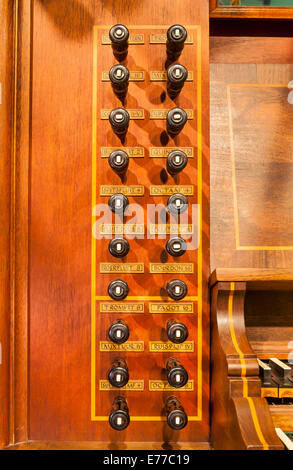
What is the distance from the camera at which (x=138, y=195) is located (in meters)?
1.27

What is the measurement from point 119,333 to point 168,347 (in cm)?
18

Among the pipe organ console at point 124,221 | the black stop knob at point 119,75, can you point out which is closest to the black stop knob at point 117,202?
the pipe organ console at point 124,221

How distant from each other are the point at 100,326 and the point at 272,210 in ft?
2.15

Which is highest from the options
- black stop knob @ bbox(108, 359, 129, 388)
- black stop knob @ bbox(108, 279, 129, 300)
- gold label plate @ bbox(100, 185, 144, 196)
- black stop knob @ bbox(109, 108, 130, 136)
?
black stop knob @ bbox(109, 108, 130, 136)

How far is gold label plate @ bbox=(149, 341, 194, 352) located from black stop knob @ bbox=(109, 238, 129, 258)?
29 centimetres

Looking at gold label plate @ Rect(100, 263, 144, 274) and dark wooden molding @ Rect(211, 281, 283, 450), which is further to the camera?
gold label plate @ Rect(100, 263, 144, 274)

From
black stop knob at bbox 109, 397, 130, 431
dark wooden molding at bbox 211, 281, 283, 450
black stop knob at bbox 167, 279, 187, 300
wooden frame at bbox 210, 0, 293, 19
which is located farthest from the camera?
wooden frame at bbox 210, 0, 293, 19

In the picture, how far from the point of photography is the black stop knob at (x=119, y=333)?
117cm

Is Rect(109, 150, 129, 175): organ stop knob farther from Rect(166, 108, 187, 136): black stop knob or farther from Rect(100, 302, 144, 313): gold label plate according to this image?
Rect(100, 302, 144, 313): gold label plate

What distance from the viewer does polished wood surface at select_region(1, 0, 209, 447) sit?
4.06ft

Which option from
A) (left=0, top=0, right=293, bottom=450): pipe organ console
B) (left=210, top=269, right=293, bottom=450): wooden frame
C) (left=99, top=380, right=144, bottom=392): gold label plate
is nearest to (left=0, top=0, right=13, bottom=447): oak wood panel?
(left=0, top=0, right=293, bottom=450): pipe organ console

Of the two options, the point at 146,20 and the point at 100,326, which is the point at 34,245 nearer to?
the point at 100,326

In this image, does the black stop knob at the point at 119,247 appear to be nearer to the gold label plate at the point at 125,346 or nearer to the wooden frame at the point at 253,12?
the gold label plate at the point at 125,346
